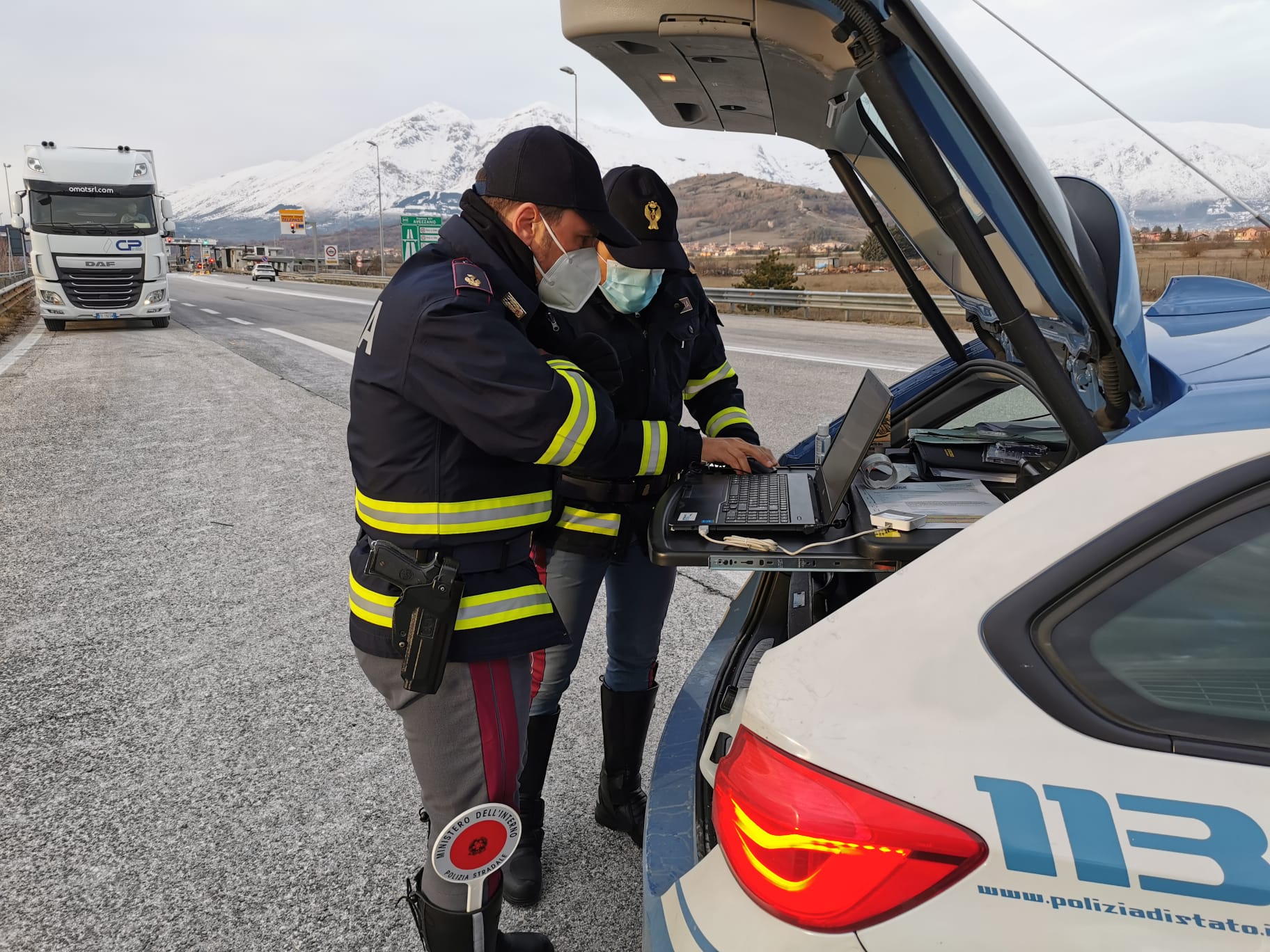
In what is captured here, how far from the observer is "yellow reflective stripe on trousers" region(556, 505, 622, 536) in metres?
2.33

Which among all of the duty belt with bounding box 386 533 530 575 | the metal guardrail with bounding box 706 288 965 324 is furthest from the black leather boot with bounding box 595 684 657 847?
the metal guardrail with bounding box 706 288 965 324

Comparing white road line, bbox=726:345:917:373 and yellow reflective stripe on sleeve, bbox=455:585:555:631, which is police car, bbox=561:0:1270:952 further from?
white road line, bbox=726:345:917:373

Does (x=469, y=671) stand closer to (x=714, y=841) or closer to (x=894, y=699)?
(x=714, y=841)

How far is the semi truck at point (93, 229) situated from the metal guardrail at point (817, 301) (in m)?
11.6

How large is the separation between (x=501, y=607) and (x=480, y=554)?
0.11 meters

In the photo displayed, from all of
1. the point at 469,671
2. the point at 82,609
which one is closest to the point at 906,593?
the point at 469,671

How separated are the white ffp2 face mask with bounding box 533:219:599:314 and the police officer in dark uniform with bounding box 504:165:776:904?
22cm

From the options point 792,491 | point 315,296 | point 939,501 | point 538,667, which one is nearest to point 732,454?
point 792,491

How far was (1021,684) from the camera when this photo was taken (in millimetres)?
1170

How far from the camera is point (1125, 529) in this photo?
1179mm

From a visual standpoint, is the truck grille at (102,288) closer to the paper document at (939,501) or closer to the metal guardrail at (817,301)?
the metal guardrail at (817,301)

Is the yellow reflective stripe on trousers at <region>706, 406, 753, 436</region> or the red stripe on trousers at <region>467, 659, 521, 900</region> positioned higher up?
the yellow reflective stripe on trousers at <region>706, 406, 753, 436</region>

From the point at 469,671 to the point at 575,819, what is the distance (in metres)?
1.15

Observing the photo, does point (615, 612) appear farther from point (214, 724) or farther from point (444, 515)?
point (214, 724)
